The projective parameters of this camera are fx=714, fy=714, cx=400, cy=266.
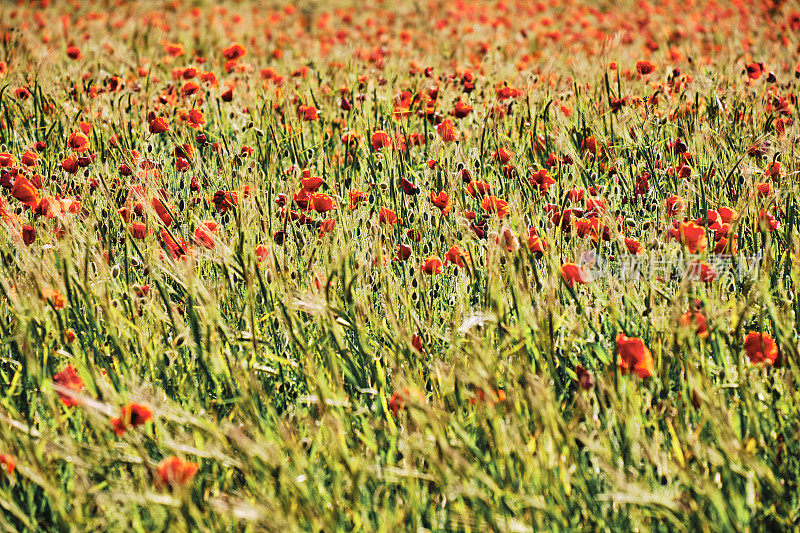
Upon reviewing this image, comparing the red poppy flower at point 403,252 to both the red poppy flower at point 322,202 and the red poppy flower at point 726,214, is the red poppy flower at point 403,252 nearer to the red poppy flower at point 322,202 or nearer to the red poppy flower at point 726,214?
the red poppy flower at point 322,202

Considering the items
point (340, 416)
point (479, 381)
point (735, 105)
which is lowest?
point (340, 416)

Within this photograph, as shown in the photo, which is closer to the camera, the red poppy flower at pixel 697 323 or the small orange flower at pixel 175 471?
the small orange flower at pixel 175 471

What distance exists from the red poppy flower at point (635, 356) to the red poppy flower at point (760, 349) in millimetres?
202

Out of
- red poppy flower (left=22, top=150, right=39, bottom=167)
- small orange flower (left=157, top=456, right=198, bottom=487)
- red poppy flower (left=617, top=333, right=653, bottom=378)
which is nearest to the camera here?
small orange flower (left=157, top=456, right=198, bottom=487)

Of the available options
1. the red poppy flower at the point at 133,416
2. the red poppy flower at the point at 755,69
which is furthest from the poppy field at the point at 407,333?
the red poppy flower at the point at 755,69

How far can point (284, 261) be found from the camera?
1652 millimetres

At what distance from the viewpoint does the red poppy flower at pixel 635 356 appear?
1.26m

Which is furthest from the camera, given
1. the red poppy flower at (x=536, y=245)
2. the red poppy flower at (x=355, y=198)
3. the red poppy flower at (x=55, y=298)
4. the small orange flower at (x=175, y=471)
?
the red poppy flower at (x=355, y=198)

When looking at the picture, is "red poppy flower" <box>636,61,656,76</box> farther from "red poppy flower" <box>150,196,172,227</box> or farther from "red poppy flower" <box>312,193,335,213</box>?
"red poppy flower" <box>150,196,172,227</box>

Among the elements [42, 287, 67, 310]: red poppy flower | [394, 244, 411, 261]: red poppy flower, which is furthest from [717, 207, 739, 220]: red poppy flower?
[42, 287, 67, 310]: red poppy flower

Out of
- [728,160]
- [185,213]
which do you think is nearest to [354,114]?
[185,213]

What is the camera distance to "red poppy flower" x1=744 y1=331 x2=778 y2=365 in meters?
1.30

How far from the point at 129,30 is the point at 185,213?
3846 millimetres

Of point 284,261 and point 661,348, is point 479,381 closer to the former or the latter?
point 661,348
